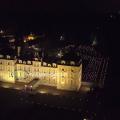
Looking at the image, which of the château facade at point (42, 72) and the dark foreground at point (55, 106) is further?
the château facade at point (42, 72)

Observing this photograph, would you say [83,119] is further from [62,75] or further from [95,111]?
[62,75]

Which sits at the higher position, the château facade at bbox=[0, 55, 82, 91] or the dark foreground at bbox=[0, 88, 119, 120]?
the château facade at bbox=[0, 55, 82, 91]

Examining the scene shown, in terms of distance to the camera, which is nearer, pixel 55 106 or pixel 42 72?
pixel 55 106

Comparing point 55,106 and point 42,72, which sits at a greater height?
point 42,72

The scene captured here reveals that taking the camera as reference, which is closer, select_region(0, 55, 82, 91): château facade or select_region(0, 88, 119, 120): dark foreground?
select_region(0, 88, 119, 120): dark foreground

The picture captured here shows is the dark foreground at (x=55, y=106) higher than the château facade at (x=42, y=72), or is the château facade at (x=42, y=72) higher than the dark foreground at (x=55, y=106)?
the château facade at (x=42, y=72)
